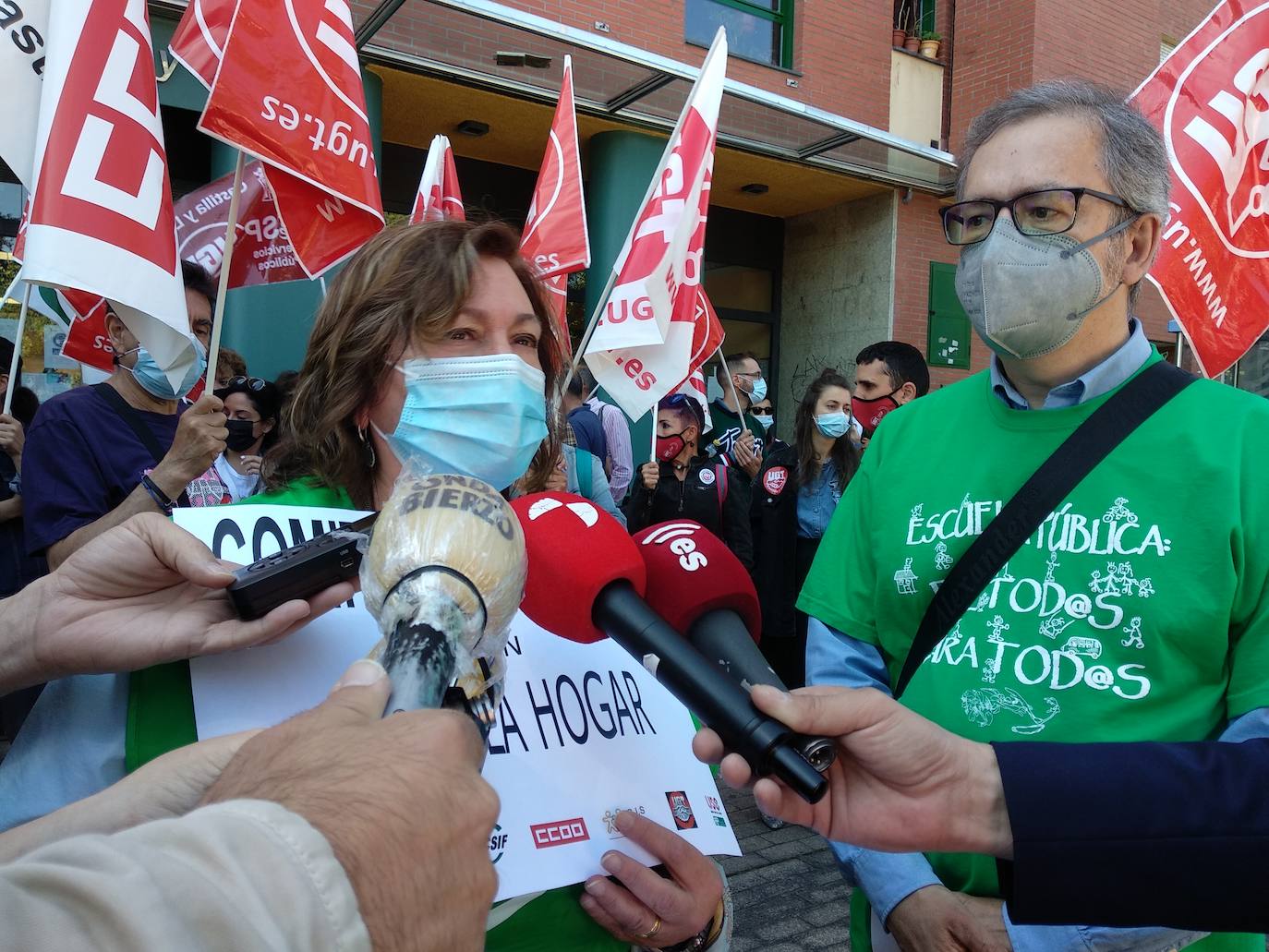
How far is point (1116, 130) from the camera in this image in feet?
5.65

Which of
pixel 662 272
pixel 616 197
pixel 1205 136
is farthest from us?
pixel 616 197

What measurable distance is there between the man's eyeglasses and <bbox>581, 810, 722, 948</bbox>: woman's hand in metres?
1.31

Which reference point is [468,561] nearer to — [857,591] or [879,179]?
[857,591]

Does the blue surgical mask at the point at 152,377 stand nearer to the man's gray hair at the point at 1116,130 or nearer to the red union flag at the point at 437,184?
the red union flag at the point at 437,184

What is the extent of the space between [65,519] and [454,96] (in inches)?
265

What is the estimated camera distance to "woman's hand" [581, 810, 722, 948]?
1.30 m

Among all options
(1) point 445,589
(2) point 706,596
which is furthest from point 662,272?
(1) point 445,589

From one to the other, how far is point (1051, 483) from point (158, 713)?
4.78ft

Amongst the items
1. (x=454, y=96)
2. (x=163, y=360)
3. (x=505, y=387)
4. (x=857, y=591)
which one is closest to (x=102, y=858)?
(x=505, y=387)

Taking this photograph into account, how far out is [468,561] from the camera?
0.83 meters

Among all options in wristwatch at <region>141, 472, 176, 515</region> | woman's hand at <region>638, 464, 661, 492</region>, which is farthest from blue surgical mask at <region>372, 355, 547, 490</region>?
woman's hand at <region>638, 464, 661, 492</region>

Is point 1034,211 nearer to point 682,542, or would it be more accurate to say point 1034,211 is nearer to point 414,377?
point 682,542

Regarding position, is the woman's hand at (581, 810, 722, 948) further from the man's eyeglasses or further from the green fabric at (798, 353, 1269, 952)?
the man's eyeglasses

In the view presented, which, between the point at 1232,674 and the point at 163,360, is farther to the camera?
the point at 163,360
